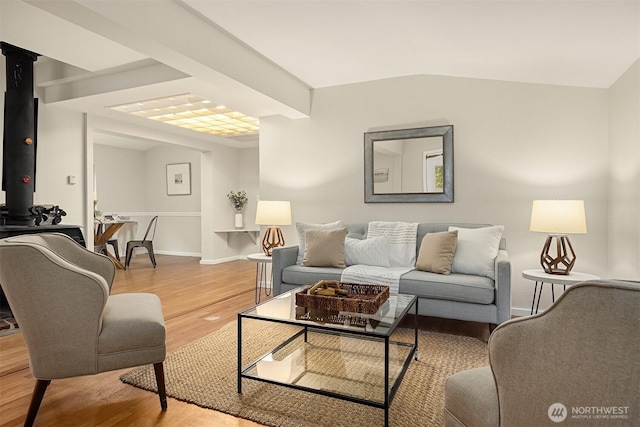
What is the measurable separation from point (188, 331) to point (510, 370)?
2714 millimetres

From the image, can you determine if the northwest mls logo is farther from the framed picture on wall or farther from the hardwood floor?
the framed picture on wall

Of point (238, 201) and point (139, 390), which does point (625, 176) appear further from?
point (238, 201)

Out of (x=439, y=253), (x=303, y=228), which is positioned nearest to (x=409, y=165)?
(x=439, y=253)

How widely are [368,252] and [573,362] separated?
8.75 feet

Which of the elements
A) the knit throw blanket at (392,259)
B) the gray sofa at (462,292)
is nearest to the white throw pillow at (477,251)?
the gray sofa at (462,292)

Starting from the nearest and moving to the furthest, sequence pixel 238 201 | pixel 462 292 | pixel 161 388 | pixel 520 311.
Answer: pixel 161 388 < pixel 462 292 < pixel 520 311 < pixel 238 201

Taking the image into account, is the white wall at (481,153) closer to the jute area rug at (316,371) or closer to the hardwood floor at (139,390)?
the hardwood floor at (139,390)

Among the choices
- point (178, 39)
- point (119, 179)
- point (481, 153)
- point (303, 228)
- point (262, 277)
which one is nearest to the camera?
point (178, 39)

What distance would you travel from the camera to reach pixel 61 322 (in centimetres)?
178

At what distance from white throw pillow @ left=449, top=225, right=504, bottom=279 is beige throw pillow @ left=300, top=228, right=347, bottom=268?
103 centimetres

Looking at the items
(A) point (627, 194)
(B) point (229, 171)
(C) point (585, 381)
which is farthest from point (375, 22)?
(B) point (229, 171)

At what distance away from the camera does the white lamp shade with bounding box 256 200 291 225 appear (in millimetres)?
4301

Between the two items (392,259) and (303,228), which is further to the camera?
(303,228)

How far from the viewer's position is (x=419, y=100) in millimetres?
4020
